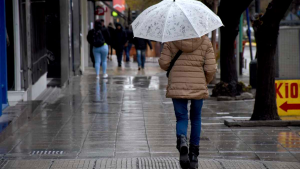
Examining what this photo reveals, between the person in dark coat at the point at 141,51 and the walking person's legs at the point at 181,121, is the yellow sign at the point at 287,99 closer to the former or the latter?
the walking person's legs at the point at 181,121

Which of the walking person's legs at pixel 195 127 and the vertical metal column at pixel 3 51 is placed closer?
the walking person's legs at pixel 195 127

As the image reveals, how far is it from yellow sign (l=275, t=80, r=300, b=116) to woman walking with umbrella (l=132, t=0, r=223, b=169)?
4.17 meters

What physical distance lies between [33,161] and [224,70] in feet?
24.5

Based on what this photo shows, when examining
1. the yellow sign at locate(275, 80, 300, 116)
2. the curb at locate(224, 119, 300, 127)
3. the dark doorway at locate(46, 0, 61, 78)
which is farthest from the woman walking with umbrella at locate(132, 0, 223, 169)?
the dark doorway at locate(46, 0, 61, 78)

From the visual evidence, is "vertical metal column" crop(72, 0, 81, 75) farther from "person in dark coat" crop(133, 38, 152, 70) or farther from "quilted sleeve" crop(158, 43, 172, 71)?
"quilted sleeve" crop(158, 43, 172, 71)

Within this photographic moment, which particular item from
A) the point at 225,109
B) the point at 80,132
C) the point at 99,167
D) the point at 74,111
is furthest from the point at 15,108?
the point at 99,167

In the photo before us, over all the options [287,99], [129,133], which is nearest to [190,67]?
[129,133]

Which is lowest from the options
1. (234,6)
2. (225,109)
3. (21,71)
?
(225,109)

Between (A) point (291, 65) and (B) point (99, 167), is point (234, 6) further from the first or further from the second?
(B) point (99, 167)

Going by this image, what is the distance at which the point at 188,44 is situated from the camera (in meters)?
6.10

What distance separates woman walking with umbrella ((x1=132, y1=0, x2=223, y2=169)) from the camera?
598cm

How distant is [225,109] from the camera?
38.1 feet

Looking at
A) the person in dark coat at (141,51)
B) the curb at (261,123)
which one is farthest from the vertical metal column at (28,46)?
the person in dark coat at (141,51)

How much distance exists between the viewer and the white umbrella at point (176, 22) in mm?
5902
